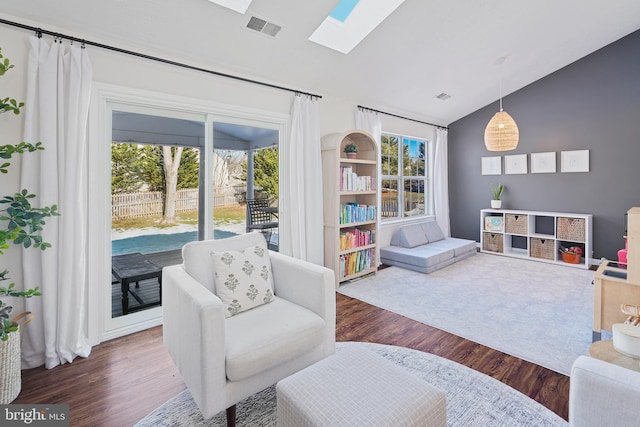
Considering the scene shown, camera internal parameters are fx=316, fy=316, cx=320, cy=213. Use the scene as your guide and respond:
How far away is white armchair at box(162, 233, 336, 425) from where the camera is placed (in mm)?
1507

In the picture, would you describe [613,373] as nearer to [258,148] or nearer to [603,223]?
[258,148]

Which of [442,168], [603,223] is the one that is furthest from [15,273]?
[603,223]

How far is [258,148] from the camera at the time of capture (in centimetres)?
354

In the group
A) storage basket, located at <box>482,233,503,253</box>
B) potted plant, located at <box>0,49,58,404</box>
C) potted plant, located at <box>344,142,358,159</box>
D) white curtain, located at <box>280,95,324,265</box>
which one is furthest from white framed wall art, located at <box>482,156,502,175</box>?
potted plant, located at <box>0,49,58,404</box>

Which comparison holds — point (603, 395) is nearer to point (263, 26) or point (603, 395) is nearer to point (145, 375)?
point (145, 375)

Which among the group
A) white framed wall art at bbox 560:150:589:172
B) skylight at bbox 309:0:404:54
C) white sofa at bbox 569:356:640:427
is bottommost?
white sofa at bbox 569:356:640:427

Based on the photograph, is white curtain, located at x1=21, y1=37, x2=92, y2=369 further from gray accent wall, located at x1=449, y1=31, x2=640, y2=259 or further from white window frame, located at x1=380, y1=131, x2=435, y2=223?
gray accent wall, located at x1=449, y1=31, x2=640, y2=259

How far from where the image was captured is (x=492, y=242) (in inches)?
219

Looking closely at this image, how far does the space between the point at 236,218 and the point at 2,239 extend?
1.87 m

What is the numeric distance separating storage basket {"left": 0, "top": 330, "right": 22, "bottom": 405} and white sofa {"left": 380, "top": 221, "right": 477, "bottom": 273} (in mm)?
4046

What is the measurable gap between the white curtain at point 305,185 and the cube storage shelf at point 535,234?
3.44 metres

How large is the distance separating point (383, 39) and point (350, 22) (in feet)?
1.25

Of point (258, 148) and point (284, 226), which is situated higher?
point (258, 148)

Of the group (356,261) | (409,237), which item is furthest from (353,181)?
(409,237)
